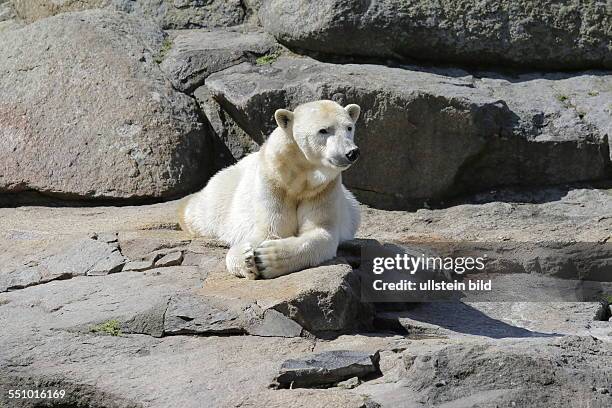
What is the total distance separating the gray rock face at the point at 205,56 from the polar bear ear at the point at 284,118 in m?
2.81

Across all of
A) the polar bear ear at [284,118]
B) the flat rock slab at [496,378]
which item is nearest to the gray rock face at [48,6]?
the polar bear ear at [284,118]

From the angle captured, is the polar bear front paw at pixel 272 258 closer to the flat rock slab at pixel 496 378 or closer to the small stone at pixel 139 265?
the small stone at pixel 139 265

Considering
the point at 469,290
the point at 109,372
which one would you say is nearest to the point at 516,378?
the point at 109,372

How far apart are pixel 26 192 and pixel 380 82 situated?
121 inches

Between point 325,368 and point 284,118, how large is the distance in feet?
6.99

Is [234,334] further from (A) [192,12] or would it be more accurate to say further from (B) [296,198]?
(A) [192,12]

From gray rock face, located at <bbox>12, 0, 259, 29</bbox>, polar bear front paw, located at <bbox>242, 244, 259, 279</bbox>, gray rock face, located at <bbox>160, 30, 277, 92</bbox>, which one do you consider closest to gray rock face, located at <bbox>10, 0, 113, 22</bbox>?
gray rock face, located at <bbox>12, 0, 259, 29</bbox>

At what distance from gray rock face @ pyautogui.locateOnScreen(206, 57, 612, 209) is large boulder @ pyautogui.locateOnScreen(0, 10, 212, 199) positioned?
61 centimetres

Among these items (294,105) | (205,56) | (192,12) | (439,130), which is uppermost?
(192,12)

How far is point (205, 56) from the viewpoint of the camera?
372 inches

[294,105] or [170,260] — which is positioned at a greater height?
[294,105]

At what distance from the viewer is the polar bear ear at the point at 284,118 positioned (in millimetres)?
6676

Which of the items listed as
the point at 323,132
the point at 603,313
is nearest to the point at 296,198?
the point at 323,132

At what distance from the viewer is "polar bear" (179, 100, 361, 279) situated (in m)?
6.32
